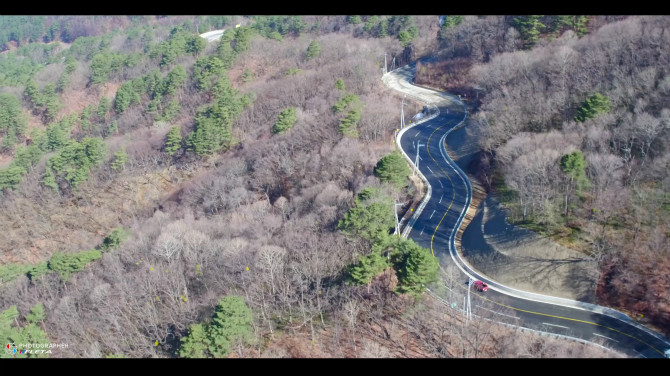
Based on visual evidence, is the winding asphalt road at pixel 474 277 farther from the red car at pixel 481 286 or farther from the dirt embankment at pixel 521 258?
the dirt embankment at pixel 521 258

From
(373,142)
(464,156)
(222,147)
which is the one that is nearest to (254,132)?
(222,147)

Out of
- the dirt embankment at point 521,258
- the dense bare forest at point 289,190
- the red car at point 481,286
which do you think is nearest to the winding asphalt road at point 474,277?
the red car at point 481,286

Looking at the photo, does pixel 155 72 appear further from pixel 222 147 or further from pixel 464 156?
pixel 464 156
